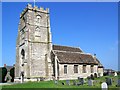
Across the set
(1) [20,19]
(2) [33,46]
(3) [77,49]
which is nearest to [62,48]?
(3) [77,49]

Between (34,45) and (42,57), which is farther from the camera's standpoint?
(42,57)

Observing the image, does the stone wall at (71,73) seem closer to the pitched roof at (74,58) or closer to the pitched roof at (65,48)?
the pitched roof at (74,58)

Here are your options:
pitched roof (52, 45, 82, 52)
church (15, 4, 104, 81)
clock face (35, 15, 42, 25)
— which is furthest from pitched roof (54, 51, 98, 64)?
clock face (35, 15, 42, 25)

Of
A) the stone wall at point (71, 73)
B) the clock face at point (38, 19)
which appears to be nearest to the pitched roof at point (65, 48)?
the clock face at point (38, 19)

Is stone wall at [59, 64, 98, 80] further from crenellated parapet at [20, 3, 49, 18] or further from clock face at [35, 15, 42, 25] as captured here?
crenellated parapet at [20, 3, 49, 18]

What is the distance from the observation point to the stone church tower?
113ft

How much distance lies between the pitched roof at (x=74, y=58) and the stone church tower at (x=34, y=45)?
2.26 metres

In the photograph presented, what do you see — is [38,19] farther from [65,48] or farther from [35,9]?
[65,48]

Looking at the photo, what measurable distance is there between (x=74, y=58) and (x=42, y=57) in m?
5.99

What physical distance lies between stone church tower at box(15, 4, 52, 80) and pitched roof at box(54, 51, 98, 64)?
2257 millimetres

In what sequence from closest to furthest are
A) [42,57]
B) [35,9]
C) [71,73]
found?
[71,73] → [42,57] → [35,9]

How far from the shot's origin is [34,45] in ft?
116

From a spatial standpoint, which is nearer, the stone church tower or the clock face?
the stone church tower

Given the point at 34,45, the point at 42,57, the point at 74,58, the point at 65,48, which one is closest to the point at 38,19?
the point at 34,45
